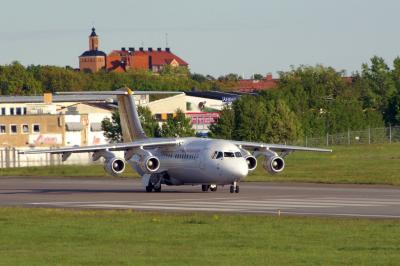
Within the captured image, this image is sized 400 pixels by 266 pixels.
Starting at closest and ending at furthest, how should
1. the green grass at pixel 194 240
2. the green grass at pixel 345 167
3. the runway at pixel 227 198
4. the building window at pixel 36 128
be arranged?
the green grass at pixel 194 240, the runway at pixel 227 198, the green grass at pixel 345 167, the building window at pixel 36 128

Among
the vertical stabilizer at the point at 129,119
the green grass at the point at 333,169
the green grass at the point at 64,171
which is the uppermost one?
the vertical stabilizer at the point at 129,119

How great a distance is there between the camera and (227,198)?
45.3 metres

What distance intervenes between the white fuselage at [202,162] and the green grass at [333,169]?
8.99m

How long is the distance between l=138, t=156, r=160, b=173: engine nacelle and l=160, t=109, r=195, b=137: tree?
52.5 meters

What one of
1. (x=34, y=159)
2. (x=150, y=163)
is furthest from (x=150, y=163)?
(x=34, y=159)

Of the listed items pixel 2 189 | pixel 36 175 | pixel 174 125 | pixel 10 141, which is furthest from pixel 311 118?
pixel 2 189

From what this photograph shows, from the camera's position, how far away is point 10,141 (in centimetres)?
10469

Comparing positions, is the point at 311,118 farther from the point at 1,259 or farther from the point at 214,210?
the point at 1,259

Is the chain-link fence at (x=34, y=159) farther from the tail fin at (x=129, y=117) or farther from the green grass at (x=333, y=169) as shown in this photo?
the tail fin at (x=129, y=117)

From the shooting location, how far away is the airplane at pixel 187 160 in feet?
158

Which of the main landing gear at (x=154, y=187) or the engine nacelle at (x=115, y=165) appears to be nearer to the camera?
the engine nacelle at (x=115, y=165)

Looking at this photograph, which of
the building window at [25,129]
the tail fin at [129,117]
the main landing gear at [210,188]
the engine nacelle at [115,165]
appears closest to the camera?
the engine nacelle at [115,165]

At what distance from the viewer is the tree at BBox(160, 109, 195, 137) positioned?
104125mm

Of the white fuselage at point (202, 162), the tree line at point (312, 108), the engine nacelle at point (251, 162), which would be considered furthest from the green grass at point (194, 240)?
the tree line at point (312, 108)
